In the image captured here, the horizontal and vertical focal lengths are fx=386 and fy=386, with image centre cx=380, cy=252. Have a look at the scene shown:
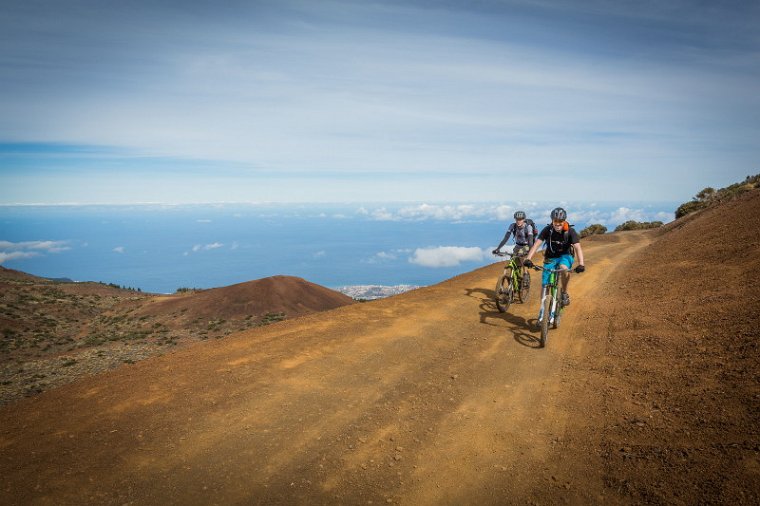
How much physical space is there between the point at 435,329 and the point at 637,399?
5.60 metres

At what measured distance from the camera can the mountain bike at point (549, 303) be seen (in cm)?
998

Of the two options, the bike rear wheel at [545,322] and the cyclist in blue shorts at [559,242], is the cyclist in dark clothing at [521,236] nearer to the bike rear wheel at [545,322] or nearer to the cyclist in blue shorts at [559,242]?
the cyclist in blue shorts at [559,242]

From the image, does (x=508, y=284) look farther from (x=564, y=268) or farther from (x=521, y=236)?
(x=564, y=268)

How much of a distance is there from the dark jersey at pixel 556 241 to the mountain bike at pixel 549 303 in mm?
507

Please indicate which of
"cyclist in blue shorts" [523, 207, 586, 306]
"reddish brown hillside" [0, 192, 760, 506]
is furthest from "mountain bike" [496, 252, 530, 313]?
"cyclist in blue shorts" [523, 207, 586, 306]

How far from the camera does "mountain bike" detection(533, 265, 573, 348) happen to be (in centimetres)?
998

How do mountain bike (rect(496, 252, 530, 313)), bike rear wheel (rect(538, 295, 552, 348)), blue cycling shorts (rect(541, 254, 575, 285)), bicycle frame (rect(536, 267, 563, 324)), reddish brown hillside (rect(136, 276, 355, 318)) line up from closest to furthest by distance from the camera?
bike rear wheel (rect(538, 295, 552, 348)), bicycle frame (rect(536, 267, 563, 324)), blue cycling shorts (rect(541, 254, 575, 285)), mountain bike (rect(496, 252, 530, 313)), reddish brown hillside (rect(136, 276, 355, 318))

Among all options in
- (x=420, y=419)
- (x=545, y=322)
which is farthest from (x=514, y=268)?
(x=420, y=419)

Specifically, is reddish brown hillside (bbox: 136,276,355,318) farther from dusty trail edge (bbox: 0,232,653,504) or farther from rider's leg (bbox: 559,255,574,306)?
rider's leg (bbox: 559,255,574,306)

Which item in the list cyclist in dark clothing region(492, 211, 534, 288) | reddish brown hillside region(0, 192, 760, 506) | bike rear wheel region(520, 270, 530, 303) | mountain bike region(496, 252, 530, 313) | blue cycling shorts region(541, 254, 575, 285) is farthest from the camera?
bike rear wheel region(520, 270, 530, 303)

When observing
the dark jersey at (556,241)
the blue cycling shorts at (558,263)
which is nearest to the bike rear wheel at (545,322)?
the blue cycling shorts at (558,263)

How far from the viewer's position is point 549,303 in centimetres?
1018

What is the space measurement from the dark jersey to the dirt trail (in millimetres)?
2415

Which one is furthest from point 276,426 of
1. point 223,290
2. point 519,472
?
point 223,290
